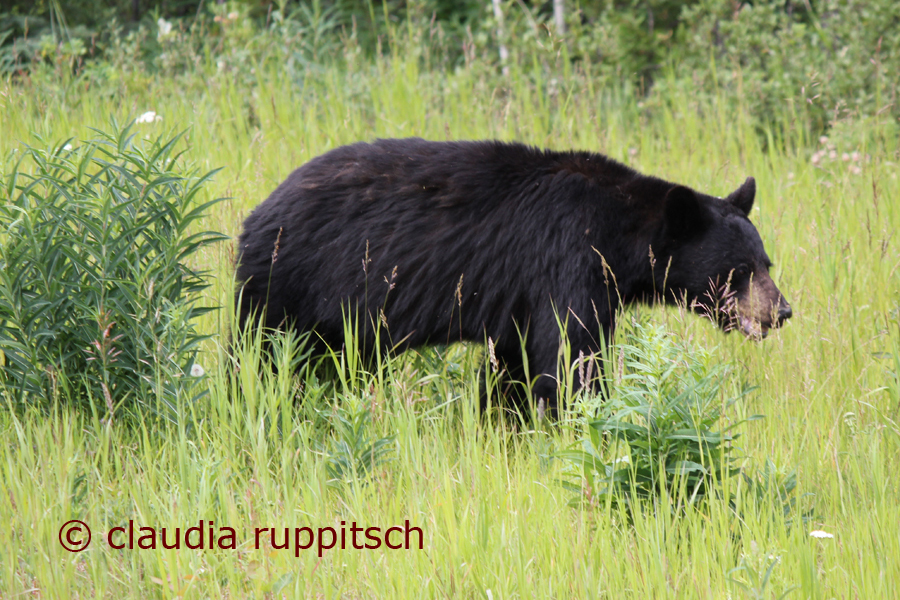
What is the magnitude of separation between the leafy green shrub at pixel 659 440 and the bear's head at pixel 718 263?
123 cm

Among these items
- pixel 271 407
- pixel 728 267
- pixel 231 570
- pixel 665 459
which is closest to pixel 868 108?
pixel 728 267

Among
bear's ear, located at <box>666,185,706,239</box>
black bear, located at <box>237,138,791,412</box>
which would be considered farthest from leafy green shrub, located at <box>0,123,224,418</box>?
bear's ear, located at <box>666,185,706,239</box>

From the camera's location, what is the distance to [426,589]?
6.89ft

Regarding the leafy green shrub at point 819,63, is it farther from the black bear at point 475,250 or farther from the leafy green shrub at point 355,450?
the leafy green shrub at point 355,450

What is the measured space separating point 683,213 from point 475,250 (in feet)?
3.03

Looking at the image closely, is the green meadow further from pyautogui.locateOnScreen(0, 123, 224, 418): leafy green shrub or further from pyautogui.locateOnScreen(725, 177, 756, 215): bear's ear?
pyautogui.locateOnScreen(725, 177, 756, 215): bear's ear

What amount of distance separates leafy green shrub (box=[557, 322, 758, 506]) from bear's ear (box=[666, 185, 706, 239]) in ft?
3.89

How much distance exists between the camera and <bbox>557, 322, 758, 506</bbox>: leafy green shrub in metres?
2.35

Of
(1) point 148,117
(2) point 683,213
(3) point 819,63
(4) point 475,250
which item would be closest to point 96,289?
(4) point 475,250

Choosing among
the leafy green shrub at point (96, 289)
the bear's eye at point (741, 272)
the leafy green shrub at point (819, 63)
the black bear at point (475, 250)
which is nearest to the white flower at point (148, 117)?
the black bear at point (475, 250)

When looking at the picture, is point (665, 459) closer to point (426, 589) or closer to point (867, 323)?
point (426, 589)

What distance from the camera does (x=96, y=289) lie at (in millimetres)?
2801

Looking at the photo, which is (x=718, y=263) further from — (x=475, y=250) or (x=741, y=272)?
(x=475, y=250)

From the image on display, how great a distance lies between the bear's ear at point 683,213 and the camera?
350 centimetres
